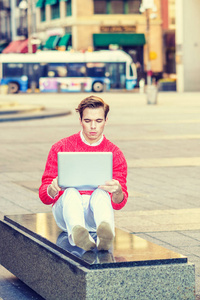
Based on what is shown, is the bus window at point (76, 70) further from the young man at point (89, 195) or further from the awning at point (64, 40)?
the young man at point (89, 195)

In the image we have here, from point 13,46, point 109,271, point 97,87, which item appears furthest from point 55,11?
point 109,271

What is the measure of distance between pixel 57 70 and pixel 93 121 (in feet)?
168

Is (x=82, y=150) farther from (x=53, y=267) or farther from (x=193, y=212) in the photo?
(x=193, y=212)

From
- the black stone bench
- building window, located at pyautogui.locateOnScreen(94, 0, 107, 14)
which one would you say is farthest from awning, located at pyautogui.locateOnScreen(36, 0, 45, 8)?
the black stone bench

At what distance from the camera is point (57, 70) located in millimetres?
55875

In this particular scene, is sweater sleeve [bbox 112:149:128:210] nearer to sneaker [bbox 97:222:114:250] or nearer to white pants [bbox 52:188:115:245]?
white pants [bbox 52:188:115:245]

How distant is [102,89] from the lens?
55.0 metres

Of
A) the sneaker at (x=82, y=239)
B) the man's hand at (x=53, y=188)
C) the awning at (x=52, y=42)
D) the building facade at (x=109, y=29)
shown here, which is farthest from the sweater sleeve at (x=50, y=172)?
the awning at (x=52, y=42)

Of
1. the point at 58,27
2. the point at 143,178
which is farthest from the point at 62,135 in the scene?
the point at 58,27

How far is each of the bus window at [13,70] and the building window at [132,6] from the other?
39.1 feet

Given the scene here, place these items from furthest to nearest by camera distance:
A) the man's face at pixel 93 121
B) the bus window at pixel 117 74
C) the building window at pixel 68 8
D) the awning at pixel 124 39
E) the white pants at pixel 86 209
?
the awning at pixel 124 39, the building window at pixel 68 8, the bus window at pixel 117 74, the man's face at pixel 93 121, the white pants at pixel 86 209

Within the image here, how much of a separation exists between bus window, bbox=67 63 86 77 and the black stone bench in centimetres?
5067

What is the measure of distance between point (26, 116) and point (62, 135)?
261 inches

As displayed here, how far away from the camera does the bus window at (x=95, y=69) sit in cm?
5544
